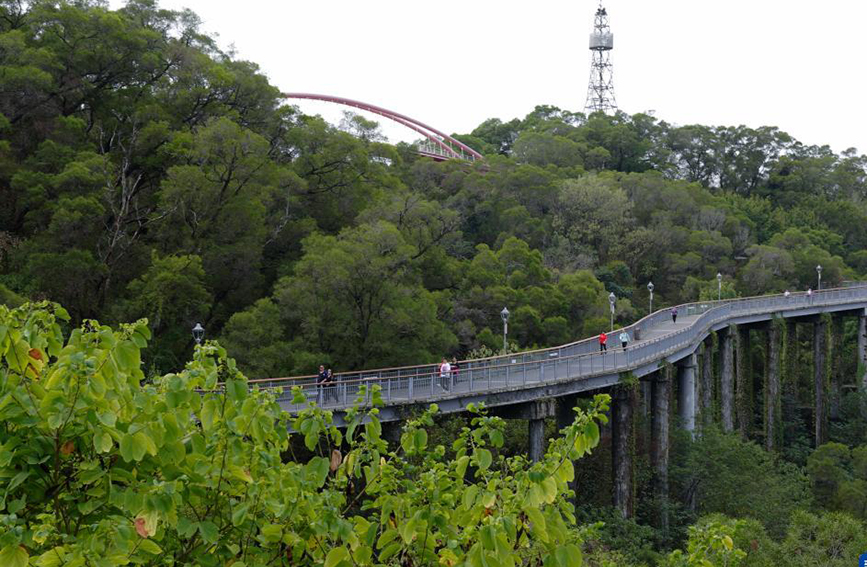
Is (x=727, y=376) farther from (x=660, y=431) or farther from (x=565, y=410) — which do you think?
(x=565, y=410)

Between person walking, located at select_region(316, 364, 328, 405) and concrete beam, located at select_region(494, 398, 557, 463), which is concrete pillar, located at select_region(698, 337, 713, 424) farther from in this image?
person walking, located at select_region(316, 364, 328, 405)

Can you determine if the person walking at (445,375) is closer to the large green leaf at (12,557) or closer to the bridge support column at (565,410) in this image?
the bridge support column at (565,410)

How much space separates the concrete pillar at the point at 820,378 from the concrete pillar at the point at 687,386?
17066 mm

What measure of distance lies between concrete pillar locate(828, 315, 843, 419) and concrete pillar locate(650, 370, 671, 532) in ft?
92.4

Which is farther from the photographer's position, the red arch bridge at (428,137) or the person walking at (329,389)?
the red arch bridge at (428,137)

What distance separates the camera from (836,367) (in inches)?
2507

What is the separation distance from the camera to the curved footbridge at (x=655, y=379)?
90.9ft

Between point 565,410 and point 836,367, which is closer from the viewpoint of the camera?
point 565,410

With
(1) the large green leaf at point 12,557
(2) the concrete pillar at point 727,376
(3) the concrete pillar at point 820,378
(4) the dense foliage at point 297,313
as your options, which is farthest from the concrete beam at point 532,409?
(3) the concrete pillar at point 820,378

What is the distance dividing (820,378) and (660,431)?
2617cm

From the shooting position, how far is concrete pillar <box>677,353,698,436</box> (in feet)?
147

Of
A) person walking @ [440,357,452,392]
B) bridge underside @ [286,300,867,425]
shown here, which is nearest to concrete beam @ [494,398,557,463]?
bridge underside @ [286,300,867,425]


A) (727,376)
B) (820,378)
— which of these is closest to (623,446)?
(727,376)

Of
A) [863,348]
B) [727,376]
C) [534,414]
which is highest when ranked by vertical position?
[863,348]
